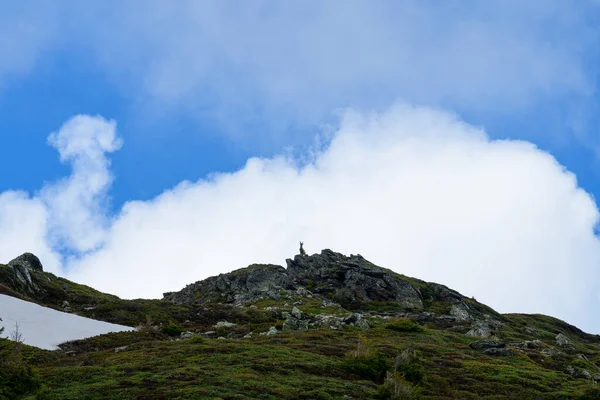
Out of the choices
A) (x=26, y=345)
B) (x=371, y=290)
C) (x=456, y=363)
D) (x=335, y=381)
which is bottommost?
(x=26, y=345)

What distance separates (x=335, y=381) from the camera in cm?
2409

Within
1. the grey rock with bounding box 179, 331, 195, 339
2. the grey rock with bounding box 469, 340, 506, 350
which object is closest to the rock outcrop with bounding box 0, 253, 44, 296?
the grey rock with bounding box 179, 331, 195, 339

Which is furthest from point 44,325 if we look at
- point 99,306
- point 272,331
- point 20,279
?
point 20,279

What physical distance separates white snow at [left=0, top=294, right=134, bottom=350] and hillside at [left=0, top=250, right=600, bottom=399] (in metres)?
1.86

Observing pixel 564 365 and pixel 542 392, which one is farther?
pixel 564 365

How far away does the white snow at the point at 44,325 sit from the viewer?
3519 centimetres

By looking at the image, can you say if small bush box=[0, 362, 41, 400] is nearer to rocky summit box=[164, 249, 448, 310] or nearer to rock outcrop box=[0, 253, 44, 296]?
rock outcrop box=[0, 253, 44, 296]

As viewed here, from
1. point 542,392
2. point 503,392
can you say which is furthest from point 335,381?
point 542,392

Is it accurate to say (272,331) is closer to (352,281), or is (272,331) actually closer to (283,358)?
(283,358)

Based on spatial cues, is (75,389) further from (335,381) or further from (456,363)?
(456,363)

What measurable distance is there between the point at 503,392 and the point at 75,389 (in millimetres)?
20012

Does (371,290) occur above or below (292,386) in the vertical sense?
above

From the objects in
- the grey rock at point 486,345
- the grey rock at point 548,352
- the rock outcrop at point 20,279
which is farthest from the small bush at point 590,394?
the rock outcrop at point 20,279

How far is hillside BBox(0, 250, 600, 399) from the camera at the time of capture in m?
21.8
